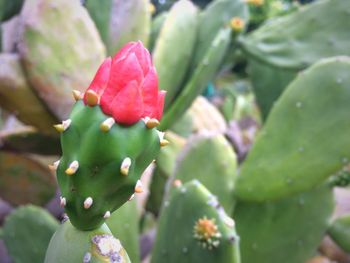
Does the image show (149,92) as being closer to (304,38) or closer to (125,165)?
(125,165)

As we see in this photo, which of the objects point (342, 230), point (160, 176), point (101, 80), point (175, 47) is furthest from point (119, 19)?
point (101, 80)

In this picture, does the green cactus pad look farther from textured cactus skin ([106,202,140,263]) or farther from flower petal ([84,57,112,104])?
flower petal ([84,57,112,104])

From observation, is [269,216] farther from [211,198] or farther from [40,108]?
[40,108]

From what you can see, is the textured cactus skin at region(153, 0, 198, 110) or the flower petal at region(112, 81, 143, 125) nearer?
the flower petal at region(112, 81, 143, 125)

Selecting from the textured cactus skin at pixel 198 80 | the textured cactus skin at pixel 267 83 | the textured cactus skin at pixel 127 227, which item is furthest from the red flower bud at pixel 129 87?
the textured cactus skin at pixel 267 83

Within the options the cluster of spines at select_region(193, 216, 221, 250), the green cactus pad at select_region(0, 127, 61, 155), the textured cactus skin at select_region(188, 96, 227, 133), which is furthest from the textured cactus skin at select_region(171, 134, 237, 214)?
the textured cactus skin at select_region(188, 96, 227, 133)

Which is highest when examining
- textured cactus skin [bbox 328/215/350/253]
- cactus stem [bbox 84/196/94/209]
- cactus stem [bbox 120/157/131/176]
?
cactus stem [bbox 120/157/131/176]
